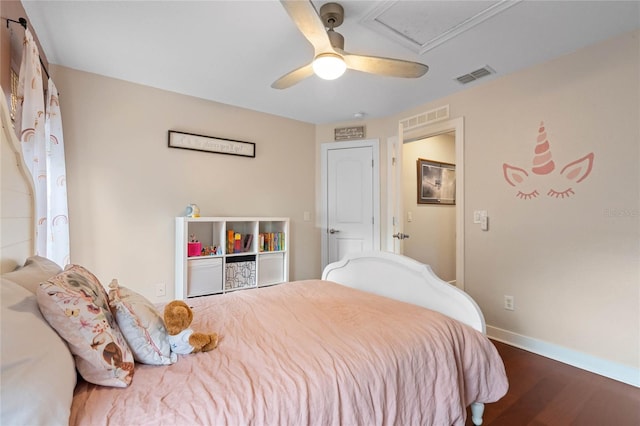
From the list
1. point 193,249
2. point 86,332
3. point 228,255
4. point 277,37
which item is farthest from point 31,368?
point 228,255

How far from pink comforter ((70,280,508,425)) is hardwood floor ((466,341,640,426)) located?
43 cm

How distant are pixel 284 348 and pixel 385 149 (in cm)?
308

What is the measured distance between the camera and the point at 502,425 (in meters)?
1.55

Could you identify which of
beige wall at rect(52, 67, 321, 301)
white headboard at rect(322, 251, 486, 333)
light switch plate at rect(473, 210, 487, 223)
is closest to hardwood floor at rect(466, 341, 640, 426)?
white headboard at rect(322, 251, 486, 333)

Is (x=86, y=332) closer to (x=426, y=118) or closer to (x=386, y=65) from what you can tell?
(x=386, y=65)

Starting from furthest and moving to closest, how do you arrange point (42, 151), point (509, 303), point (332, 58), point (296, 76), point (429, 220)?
point (429, 220)
point (509, 303)
point (296, 76)
point (42, 151)
point (332, 58)

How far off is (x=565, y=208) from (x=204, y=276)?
319 cm

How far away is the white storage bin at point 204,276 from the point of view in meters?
2.79

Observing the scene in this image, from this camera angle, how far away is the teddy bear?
42.6 inches

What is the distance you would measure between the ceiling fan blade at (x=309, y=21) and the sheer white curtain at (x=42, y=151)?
1498 mm

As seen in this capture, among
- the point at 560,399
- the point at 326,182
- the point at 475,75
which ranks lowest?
the point at 560,399

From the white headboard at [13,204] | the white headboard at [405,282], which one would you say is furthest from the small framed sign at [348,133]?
the white headboard at [13,204]

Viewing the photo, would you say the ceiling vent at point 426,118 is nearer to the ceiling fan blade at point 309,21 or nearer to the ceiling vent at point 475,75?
the ceiling vent at point 475,75

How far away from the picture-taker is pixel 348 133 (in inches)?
155
